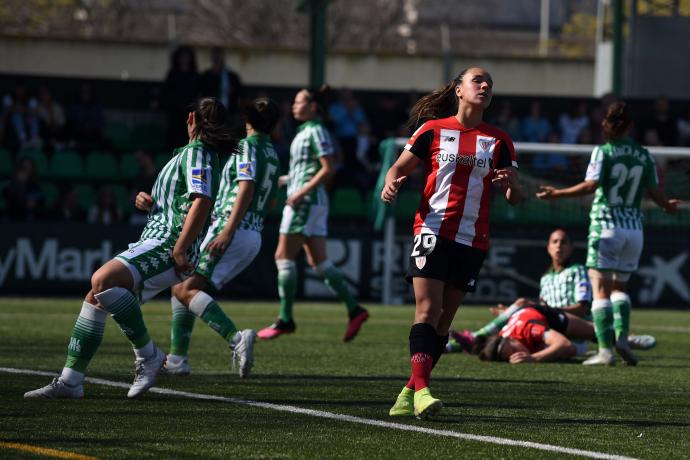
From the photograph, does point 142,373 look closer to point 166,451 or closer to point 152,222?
point 152,222

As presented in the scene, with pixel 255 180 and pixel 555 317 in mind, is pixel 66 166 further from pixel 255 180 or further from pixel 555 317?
pixel 255 180

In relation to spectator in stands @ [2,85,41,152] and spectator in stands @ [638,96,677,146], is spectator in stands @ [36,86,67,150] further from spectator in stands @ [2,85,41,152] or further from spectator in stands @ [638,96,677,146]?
spectator in stands @ [638,96,677,146]

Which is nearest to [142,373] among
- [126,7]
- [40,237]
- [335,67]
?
[40,237]

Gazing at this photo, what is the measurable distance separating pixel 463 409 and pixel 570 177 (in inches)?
492

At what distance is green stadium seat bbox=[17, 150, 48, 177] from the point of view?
20.5 m

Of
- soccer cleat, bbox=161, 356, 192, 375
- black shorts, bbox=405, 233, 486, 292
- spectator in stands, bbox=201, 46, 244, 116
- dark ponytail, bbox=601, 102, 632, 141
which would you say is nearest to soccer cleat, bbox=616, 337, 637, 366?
dark ponytail, bbox=601, 102, 632, 141

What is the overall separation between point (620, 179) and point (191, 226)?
4.24 meters

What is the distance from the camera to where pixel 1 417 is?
673 cm

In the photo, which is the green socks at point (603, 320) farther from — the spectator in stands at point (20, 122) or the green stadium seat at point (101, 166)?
the spectator in stands at point (20, 122)

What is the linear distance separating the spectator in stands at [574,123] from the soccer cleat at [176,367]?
14.3 meters

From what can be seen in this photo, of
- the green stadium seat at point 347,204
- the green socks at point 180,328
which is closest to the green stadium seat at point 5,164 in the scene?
the green stadium seat at point 347,204

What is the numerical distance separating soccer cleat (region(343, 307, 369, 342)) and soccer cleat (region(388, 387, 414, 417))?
5254 millimetres

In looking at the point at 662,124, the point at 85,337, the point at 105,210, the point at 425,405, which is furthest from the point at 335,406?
the point at 662,124

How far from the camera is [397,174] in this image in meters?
7.22
